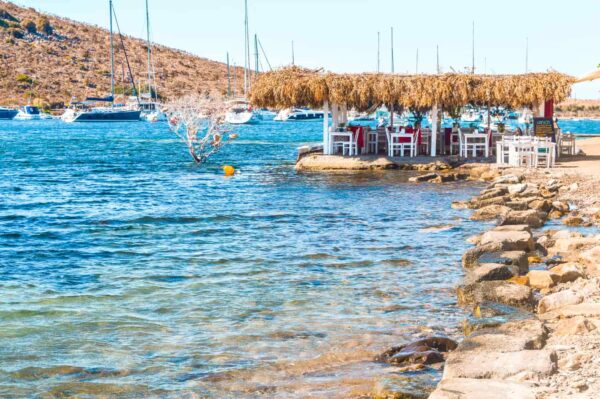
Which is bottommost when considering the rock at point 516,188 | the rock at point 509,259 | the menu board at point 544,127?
the rock at point 509,259

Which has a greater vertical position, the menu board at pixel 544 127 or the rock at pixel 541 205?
the menu board at pixel 544 127

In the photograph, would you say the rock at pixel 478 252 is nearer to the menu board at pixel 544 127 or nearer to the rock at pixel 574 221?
the rock at pixel 574 221

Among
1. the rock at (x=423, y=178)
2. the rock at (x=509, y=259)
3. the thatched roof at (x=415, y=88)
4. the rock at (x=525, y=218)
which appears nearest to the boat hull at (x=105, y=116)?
the thatched roof at (x=415, y=88)

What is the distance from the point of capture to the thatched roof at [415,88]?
26797mm

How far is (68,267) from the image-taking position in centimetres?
1300

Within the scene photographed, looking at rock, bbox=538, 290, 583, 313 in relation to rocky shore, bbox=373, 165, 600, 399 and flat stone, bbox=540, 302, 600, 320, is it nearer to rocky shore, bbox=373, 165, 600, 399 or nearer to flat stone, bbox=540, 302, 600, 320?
rocky shore, bbox=373, 165, 600, 399

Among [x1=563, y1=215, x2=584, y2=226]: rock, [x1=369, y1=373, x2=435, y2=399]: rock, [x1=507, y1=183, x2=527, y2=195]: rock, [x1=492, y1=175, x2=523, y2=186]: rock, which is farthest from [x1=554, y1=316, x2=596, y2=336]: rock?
[x1=492, y1=175, x2=523, y2=186]: rock

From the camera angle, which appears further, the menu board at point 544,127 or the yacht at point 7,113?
the yacht at point 7,113

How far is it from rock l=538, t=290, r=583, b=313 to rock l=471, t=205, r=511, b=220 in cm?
756

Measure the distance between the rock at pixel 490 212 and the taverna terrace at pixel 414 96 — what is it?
9.14 metres

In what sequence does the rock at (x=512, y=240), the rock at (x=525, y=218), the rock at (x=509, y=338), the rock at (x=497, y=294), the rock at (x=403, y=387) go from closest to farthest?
the rock at (x=403, y=387) < the rock at (x=509, y=338) < the rock at (x=497, y=294) < the rock at (x=512, y=240) < the rock at (x=525, y=218)

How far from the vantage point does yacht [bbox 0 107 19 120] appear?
333 ft

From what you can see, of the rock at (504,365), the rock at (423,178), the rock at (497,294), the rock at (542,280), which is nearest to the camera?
the rock at (504,365)

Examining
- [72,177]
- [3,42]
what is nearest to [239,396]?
[72,177]
